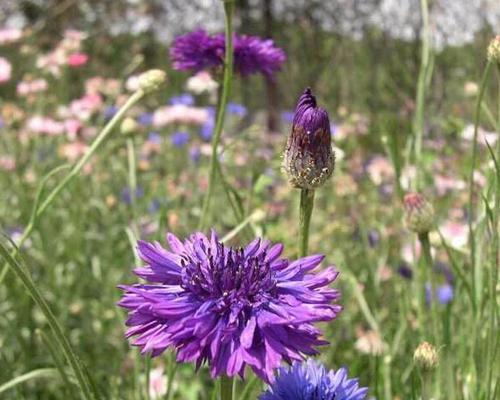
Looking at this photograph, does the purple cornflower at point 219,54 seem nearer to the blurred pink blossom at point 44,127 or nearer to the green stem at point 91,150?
the green stem at point 91,150

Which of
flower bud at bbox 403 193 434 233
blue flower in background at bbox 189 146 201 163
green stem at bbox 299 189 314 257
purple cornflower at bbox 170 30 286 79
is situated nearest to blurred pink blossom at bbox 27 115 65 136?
blue flower in background at bbox 189 146 201 163

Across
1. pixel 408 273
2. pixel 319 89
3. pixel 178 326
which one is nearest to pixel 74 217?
pixel 408 273

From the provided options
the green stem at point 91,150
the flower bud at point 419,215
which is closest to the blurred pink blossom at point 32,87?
the green stem at point 91,150

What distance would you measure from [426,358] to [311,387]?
0.10 meters

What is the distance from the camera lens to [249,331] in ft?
1.77

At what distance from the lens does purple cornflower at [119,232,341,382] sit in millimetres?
528

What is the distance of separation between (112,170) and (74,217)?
38cm

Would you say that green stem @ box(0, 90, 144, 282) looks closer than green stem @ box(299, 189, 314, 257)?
No

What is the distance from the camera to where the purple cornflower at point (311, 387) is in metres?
0.62

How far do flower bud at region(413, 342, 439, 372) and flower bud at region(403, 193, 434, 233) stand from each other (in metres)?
0.25

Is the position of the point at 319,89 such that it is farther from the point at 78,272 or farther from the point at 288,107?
the point at 78,272

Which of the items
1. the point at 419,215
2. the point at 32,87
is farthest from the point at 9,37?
the point at 419,215

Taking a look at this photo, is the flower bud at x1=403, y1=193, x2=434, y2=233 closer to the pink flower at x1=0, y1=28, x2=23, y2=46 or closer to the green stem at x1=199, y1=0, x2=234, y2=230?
the green stem at x1=199, y1=0, x2=234, y2=230

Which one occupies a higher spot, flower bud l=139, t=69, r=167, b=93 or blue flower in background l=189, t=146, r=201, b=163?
blue flower in background l=189, t=146, r=201, b=163
